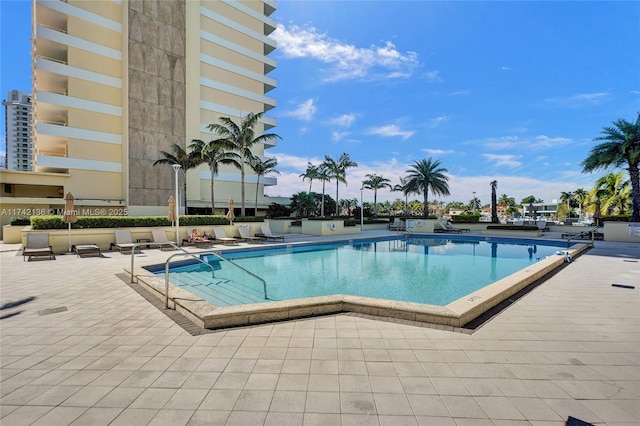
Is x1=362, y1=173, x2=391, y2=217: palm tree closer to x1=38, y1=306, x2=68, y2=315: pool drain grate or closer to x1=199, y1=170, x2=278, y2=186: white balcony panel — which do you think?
x1=199, y1=170, x2=278, y2=186: white balcony panel

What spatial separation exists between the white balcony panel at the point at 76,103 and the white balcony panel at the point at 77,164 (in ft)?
13.9

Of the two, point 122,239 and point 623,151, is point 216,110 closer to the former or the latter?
point 122,239

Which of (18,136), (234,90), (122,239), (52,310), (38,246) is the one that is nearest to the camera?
(52,310)

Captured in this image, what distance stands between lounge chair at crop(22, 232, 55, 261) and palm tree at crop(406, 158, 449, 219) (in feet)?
97.2

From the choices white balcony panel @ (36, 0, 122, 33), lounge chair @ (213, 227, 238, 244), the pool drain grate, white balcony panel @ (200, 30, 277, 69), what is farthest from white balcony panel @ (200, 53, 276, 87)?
the pool drain grate

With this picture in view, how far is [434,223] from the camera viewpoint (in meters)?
25.1

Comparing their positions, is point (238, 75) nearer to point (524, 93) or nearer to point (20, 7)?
point (20, 7)

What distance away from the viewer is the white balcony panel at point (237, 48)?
29234 mm

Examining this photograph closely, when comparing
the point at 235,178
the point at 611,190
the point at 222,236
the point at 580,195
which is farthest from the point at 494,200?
the point at 580,195

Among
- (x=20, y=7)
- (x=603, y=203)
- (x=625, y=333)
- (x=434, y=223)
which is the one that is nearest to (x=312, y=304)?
(x=625, y=333)

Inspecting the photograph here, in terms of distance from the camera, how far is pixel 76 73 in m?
22.6

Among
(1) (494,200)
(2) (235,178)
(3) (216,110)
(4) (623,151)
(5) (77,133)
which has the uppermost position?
(3) (216,110)

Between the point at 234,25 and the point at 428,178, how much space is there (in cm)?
2755

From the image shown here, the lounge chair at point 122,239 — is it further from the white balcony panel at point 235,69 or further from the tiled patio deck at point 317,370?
the white balcony panel at point 235,69
